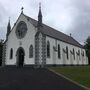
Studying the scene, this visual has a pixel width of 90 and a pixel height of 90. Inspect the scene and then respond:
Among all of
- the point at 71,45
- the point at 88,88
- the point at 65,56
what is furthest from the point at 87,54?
the point at 88,88

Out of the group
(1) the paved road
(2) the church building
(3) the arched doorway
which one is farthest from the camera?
(3) the arched doorway

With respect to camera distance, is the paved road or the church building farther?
the church building

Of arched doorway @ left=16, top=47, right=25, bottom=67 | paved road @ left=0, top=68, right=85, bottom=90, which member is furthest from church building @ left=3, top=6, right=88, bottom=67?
paved road @ left=0, top=68, right=85, bottom=90

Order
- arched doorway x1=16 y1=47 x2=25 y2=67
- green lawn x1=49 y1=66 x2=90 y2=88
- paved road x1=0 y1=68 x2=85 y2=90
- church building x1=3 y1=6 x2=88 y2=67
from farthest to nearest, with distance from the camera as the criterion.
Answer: arched doorway x1=16 y1=47 x2=25 y2=67 → church building x1=3 y1=6 x2=88 y2=67 → green lawn x1=49 y1=66 x2=90 y2=88 → paved road x1=0 y1=68 x2=85 y2=90

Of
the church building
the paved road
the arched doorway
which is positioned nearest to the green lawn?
the paved road

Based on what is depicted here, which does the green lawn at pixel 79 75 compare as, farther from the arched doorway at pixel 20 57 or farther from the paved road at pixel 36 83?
the arched doorway at pixel 20 57

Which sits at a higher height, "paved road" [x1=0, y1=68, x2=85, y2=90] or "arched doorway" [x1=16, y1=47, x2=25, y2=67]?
"arched doorway" [x1=16, y1=47, x2=25, y2=67]

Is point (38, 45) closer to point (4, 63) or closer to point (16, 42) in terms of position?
point (16, 42)

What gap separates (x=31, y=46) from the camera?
3819cm

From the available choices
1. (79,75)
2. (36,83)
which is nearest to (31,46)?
(79,75)

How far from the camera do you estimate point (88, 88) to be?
13945 millimetres

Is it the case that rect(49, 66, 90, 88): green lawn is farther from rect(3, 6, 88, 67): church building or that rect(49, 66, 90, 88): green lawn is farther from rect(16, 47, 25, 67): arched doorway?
rect(16, 47, 25, 67): arched doorway

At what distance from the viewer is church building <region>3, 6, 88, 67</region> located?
122 ft

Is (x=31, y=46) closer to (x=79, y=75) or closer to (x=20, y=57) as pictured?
(x=20, y=57)
